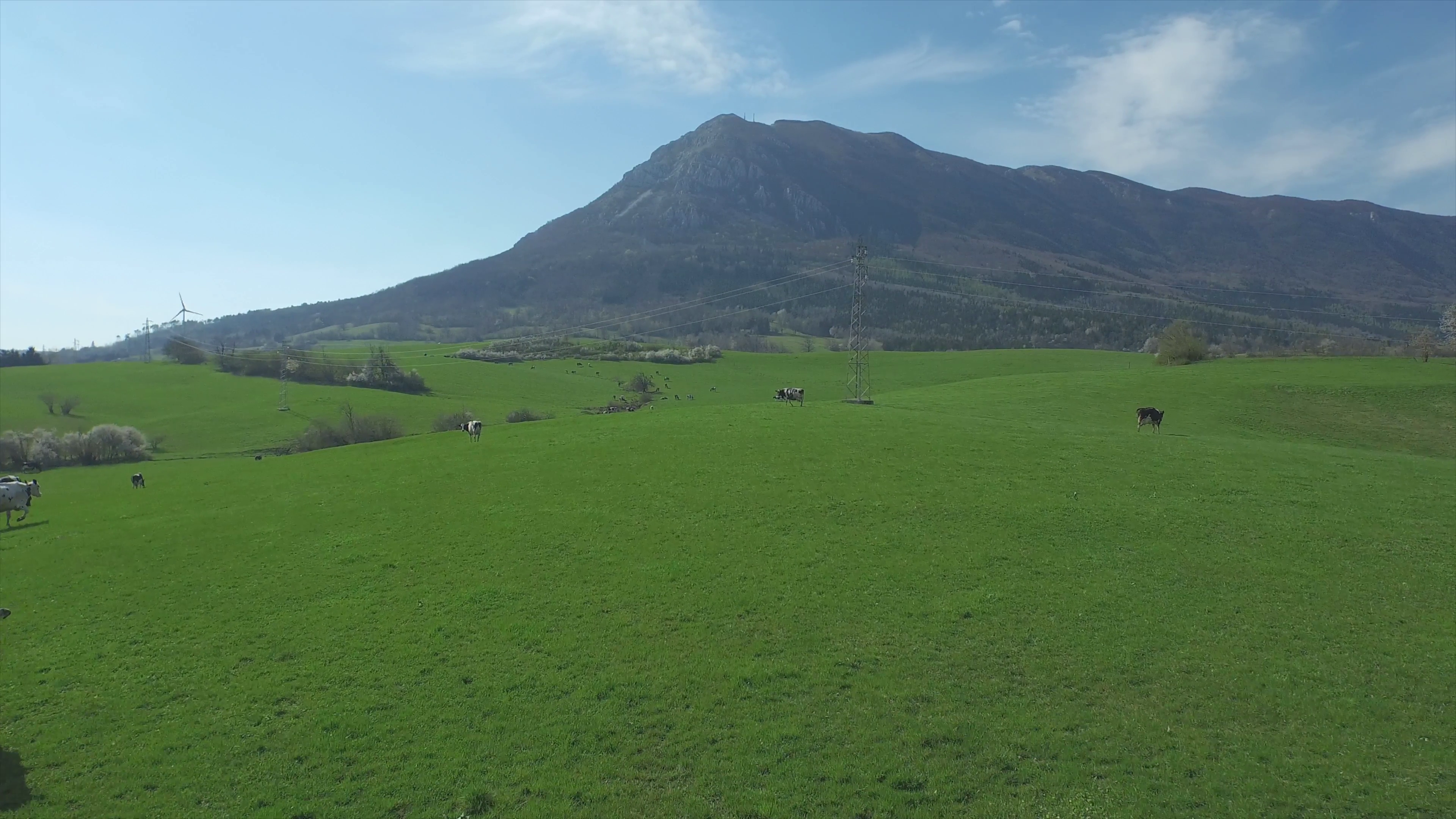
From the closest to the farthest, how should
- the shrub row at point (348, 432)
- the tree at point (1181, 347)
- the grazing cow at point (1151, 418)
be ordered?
the grazing cow at point (1151, 418) → the shrub row at point (348, 432) → the tree at point (1181, 347)

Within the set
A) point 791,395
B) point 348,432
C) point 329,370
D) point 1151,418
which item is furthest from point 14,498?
point 329,370

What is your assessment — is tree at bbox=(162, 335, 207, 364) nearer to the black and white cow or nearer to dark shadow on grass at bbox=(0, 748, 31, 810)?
the black and white cow

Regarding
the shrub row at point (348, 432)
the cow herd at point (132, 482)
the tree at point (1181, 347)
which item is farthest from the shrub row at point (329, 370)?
the tree at point (1181, 347)

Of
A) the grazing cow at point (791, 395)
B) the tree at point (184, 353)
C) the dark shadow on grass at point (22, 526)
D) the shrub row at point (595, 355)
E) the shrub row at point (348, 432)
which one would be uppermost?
the tree at point (184, 353)

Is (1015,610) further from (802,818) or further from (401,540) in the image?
(401,540)

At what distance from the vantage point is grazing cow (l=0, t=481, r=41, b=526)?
33000mm

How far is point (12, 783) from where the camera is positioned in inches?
467

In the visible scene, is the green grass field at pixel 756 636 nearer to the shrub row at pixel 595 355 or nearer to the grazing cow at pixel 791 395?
the grazing cow at pixel 791 395

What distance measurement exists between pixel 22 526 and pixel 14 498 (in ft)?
9.71

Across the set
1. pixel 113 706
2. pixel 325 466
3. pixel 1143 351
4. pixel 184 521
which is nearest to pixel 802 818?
pixel 113 706

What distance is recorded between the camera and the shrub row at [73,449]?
64250mm

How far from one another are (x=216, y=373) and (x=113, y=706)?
10540 centimetres

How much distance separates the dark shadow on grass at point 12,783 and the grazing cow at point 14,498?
89.0 ft

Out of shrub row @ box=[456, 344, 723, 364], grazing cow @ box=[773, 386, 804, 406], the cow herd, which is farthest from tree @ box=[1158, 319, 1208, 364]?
shrub row @ box=[456, 344, 723, 364]
